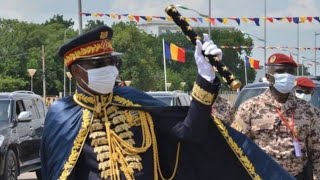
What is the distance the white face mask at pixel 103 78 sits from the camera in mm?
4094

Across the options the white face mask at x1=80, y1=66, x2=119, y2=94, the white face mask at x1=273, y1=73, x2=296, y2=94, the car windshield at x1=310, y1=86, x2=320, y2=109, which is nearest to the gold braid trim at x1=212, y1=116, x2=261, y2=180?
the white face mask at x1=80, y1=66, x2=119, y2=94

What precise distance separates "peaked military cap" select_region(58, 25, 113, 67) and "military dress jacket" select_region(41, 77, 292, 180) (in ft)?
0.80

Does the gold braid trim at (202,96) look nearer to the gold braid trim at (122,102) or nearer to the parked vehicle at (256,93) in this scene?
the gold braid trim at (122,102)

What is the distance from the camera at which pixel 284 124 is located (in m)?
5.80

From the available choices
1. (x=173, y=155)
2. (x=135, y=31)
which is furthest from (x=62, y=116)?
(x=135, y=31)

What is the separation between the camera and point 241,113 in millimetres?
5938

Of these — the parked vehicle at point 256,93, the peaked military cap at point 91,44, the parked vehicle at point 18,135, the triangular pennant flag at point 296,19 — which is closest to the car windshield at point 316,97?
the parked vehicle at point 256,93

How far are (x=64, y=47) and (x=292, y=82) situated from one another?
7.52 ft

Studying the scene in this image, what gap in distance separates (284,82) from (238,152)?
5.62 feet

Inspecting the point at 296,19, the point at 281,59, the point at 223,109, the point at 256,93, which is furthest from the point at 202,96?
the point at 296,19

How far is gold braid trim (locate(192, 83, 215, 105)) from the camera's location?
12.8ft

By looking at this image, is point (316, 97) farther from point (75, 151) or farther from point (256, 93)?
point (75, 151)

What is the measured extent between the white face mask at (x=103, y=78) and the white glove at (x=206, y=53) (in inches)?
20.5

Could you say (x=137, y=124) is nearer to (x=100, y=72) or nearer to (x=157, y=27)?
(x=100, y=72)
